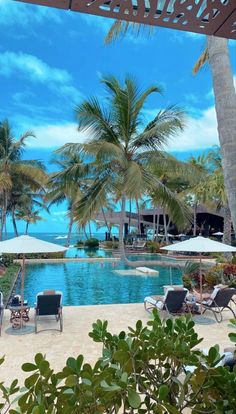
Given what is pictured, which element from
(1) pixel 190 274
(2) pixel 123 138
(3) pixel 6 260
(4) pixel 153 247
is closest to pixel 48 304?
(1) pixel 190 274

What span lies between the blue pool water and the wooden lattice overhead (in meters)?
9.72

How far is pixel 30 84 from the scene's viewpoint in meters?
38.1

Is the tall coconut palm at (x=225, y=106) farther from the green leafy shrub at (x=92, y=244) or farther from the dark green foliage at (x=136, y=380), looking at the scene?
the green leafy shrub at (x=92, y=244)

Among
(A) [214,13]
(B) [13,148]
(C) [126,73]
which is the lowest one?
(A) [214,13]

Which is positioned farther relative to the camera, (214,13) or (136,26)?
(136,26)

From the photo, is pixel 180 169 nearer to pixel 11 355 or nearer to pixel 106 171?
pixel 106 171

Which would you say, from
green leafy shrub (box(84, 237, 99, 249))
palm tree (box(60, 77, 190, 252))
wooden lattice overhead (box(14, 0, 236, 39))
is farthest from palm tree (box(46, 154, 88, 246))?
wooden lattice overhead (box(14, 0, 236, 39))

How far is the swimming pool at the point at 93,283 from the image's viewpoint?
37.0 ft

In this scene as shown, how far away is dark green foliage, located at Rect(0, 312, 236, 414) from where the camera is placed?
4.49 feet

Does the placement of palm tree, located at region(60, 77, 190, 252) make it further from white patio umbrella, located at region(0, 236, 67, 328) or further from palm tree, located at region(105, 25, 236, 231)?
palm tree, located at region(105, 25, 236, 231)

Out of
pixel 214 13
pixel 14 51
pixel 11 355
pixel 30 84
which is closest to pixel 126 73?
pixel 11 355

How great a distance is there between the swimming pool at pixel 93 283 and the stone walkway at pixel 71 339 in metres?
2.36

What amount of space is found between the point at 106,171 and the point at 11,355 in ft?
37.7

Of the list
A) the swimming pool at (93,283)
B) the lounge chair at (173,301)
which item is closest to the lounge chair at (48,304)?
the lounge chair at (173,301)
